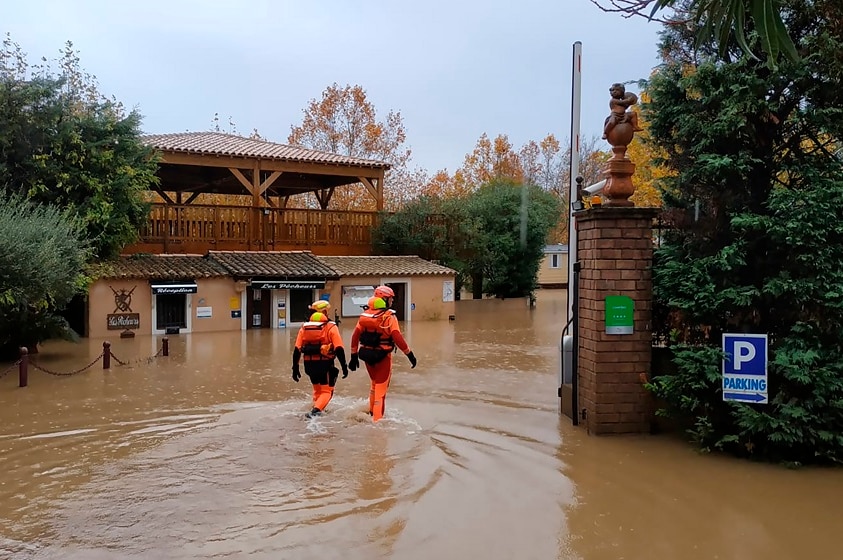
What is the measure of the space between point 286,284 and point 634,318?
1512 cm

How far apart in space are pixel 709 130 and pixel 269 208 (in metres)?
18.1

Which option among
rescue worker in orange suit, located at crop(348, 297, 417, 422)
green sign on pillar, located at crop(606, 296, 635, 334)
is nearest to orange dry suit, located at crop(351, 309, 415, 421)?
rescue worker in orange suit, located at crop(348, 297, 417, 422)

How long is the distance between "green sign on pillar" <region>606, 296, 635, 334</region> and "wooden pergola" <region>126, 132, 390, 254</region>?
17.2 m

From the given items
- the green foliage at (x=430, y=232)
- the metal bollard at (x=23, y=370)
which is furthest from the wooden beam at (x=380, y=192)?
the metal bollard at (x=23, y=370)

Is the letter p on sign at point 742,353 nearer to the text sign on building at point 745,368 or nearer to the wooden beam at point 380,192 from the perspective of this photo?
the text sign on building at point 745,368

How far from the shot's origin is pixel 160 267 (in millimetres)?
20391

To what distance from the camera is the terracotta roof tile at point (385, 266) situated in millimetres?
23297

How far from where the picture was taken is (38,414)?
948cm

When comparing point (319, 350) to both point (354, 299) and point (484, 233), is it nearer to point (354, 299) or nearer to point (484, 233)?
point (354, 299)

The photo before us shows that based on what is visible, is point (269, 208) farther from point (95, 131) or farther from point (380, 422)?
point (380, 422)

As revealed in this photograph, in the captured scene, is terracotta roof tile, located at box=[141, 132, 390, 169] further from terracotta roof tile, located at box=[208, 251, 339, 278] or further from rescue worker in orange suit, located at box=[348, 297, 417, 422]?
rescue worker in orange suit, located at box=[348, 297, 417, 422]

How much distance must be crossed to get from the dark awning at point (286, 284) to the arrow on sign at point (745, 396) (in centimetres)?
1618

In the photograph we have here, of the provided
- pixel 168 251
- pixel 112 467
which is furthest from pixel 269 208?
pixel 112 467

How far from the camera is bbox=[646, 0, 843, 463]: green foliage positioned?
6770 mm
